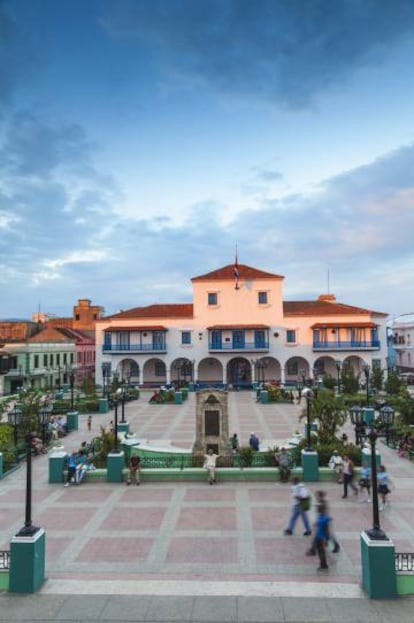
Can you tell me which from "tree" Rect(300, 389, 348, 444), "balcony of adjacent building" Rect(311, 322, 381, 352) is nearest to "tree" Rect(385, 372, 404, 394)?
"balcony of adjacent building" Rect(311, 322, 381, 352)

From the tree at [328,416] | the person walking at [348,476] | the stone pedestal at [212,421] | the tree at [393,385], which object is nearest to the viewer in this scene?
the person walking at [348,476]

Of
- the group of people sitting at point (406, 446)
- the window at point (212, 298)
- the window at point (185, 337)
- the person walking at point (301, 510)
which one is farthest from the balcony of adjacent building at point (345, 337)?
the person walking at point (301, 510)

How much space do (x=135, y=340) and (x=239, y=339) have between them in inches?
431

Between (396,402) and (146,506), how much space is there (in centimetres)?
1396

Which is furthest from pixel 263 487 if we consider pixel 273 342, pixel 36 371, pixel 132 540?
pixel 36 371

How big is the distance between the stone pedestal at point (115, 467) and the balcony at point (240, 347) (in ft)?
103

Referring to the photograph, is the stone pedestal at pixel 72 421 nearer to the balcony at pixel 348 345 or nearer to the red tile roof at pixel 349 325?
the balcony at pixel 348 345

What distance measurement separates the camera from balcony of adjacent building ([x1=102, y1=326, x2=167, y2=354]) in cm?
4666

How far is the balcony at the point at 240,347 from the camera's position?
4572 centimetres

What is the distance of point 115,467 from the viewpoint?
589 inches

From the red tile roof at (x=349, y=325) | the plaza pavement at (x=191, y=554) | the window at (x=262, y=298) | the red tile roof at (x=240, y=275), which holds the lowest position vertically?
the plaza pavement at (x=191, y=554)

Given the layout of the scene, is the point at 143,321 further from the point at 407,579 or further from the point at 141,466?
the point at 407,579

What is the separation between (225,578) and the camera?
862cm

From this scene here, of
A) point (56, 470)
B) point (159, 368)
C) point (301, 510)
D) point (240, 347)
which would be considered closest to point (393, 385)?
point (240, 347)
